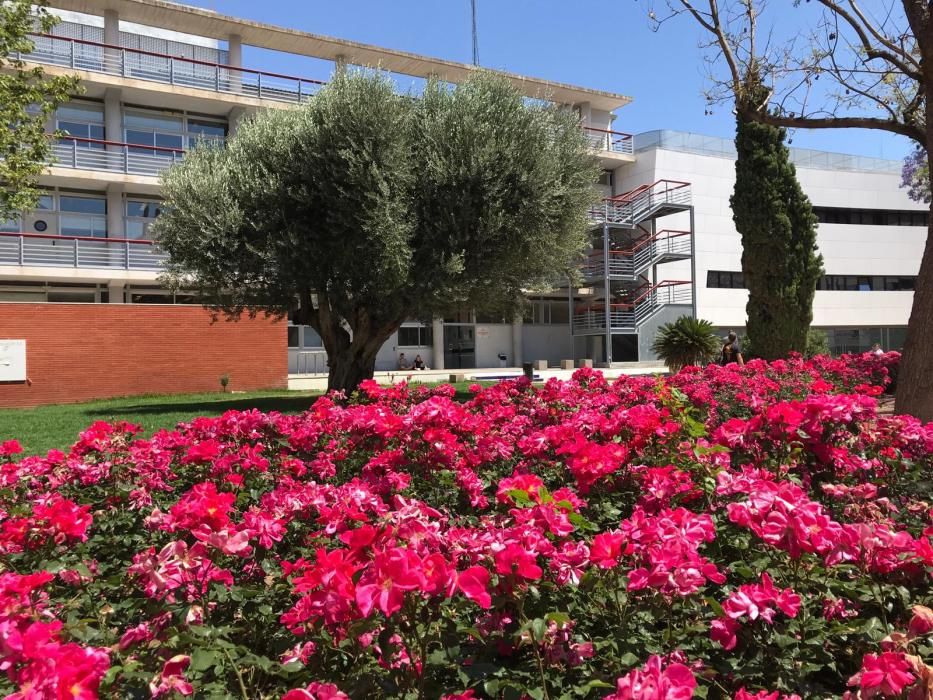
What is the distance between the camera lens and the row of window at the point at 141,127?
2553 cm

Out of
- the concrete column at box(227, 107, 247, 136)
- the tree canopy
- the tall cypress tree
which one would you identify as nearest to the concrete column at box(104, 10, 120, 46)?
the concrete column at box(227, 107, 247, 136)

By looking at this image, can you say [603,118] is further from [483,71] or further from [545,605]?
[545,605]

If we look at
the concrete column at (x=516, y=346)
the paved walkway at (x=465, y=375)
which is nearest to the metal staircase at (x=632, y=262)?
the paved walkway at (x=465, y=375)

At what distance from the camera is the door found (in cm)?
3431

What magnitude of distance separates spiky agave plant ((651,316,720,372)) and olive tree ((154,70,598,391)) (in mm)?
6661

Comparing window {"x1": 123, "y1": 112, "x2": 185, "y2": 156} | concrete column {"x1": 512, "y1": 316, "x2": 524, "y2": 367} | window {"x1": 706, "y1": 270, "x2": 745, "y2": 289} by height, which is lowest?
concrete column {"x1": 512, "y1": 316, "x2": 524, "y2": 367}

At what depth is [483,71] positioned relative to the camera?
15.0 meters

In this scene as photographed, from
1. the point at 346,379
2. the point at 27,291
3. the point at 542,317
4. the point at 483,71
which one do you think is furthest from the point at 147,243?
the point at 542,317

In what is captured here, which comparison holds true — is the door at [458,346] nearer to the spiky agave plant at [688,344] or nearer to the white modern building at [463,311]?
the white modern building at [463,311]

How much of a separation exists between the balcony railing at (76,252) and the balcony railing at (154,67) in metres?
6.49

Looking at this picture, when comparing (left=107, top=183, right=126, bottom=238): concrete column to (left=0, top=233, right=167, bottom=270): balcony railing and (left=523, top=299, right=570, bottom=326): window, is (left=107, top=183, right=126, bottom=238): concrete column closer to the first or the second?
(left=0, top=233, right=167, bottom=270): balcony railing

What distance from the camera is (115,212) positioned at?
25.5 m

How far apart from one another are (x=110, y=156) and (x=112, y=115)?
2.01m

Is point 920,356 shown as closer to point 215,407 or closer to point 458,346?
point 215,407
